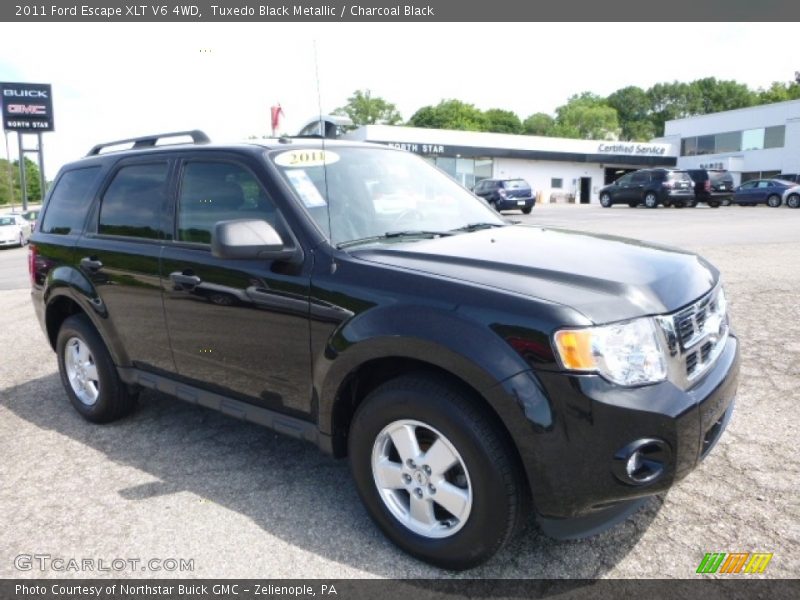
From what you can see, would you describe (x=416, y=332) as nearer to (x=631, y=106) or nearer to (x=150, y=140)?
(x=150, y=140)

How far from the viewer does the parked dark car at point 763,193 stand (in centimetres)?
2928

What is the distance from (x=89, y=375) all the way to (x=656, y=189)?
28725 mm

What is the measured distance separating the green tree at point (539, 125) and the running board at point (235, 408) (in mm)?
109673

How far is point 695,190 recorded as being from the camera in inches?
1169

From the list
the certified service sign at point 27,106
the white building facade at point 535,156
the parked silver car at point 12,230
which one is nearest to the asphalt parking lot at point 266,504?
the parked silver car at point 12,230

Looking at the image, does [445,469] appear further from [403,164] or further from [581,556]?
[403,164]

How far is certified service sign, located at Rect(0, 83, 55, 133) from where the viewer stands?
49594 millimetres

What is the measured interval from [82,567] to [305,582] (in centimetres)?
103

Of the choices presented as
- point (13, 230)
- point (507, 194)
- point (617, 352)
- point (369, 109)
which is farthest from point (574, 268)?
point (369, 109)

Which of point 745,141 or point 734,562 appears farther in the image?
point 745,141

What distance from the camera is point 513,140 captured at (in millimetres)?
48250

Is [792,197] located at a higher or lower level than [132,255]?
lower

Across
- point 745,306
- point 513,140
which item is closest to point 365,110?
point 513,140

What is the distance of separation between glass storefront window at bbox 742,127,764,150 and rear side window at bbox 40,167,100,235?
52.8 metres
